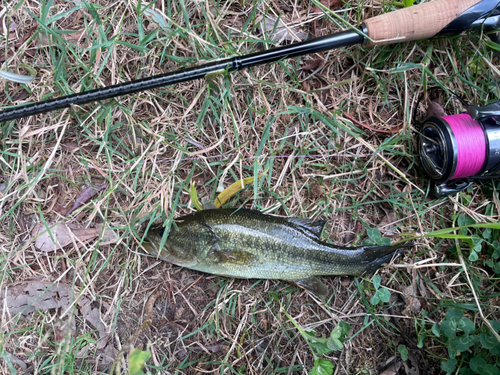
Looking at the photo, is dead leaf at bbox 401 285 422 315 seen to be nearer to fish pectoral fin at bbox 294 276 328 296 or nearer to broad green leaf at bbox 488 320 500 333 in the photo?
broad green leaf at bbox 488 320 500 333

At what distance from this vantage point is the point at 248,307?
3148mm

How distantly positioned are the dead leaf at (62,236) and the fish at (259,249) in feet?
1.71

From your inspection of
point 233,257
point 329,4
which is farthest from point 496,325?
point 329,4

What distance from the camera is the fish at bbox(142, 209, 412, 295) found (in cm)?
290

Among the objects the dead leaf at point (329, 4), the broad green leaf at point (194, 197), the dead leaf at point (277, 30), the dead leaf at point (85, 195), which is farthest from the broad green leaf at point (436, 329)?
the dead leaf at point (85, 195)

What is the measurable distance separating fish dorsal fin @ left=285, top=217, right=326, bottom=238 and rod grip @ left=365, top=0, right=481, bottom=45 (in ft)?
4.94

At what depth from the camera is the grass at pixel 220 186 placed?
3092mm

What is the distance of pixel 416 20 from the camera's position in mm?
2855

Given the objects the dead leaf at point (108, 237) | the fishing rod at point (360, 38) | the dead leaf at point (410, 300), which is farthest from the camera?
the dead leaf at point (410, 300)

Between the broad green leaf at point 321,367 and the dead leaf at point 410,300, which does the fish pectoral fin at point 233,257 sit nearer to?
the broad green leaf at point 321,367

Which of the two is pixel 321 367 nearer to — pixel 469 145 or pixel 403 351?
pixel 403 351

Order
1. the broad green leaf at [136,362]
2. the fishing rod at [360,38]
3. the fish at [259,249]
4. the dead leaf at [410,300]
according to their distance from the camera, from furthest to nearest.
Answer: the dead leaf at [410,300]
the fish at [259,249]
the fishing rod at [360,38]
the broad green leaf at [136,362]

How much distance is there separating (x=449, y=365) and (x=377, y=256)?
115 centimetres

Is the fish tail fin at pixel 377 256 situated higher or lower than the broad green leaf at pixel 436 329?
higher
